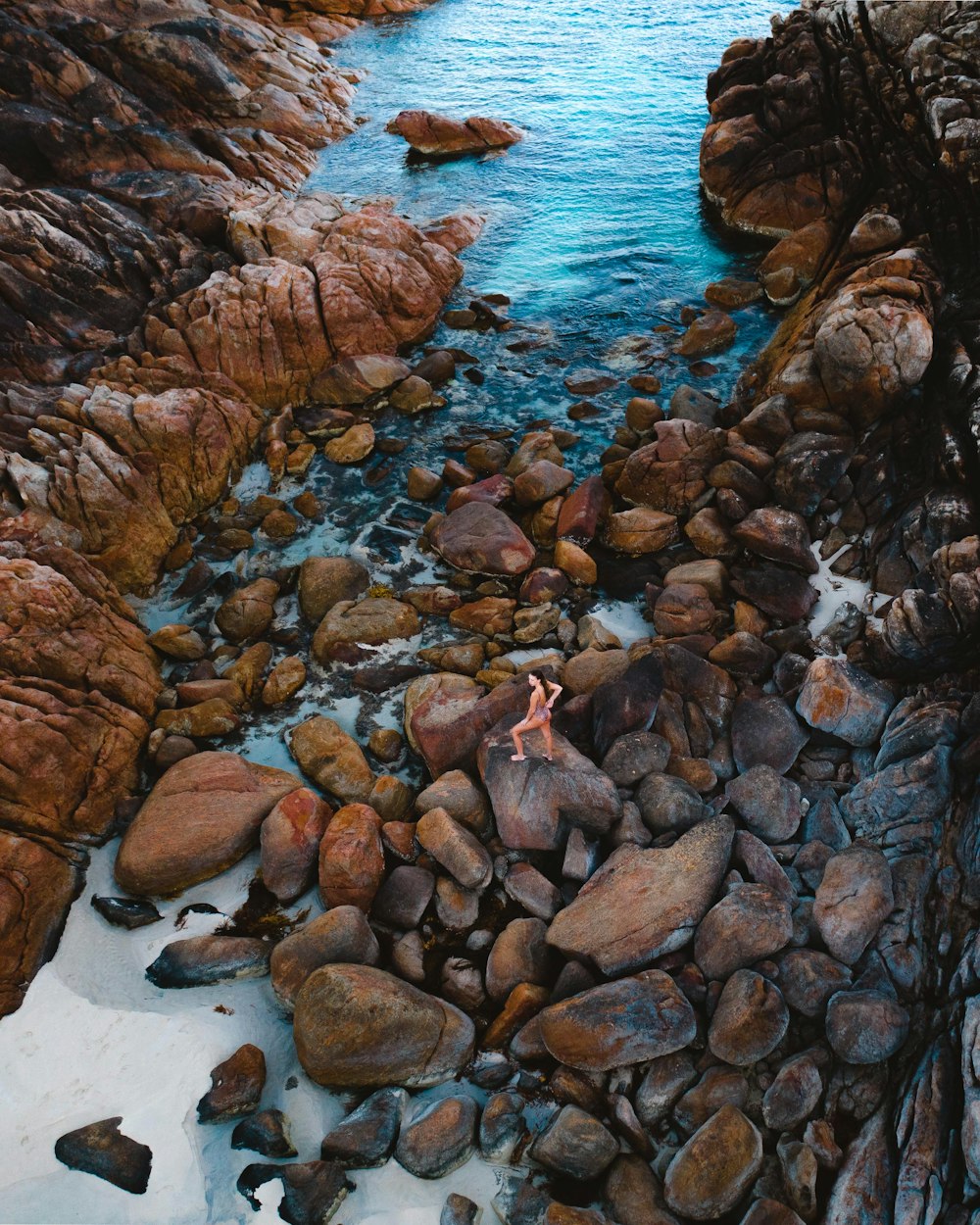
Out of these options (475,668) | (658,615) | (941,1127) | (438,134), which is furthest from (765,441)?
(438,134)

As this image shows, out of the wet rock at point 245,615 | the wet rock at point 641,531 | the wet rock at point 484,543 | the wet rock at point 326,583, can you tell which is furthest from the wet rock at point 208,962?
the wet rock at point 641,531

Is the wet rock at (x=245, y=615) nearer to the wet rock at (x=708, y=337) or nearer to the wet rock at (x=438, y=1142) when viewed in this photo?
the wet rock at (x=438, y=1142)

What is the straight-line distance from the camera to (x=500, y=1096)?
26.5ft

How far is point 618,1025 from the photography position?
805cm

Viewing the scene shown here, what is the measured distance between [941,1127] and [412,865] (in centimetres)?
616

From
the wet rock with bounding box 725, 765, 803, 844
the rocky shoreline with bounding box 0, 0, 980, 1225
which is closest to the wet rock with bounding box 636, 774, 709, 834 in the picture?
the rocky shoreline with bounding box 0, 0, 980, 1225

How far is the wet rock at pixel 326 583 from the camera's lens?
552 inches

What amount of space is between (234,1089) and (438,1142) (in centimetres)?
224

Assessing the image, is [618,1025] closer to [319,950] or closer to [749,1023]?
[749,1023]

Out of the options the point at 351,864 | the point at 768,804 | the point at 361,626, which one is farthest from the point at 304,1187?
the point at 361,626

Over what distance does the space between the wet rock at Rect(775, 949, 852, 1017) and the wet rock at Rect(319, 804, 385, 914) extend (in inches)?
196

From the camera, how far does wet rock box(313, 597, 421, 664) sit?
13.3 meters

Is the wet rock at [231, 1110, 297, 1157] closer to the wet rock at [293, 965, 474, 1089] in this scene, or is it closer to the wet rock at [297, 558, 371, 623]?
the wet rock at [293, 965, 474, 1089]

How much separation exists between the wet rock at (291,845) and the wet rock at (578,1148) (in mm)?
4309
